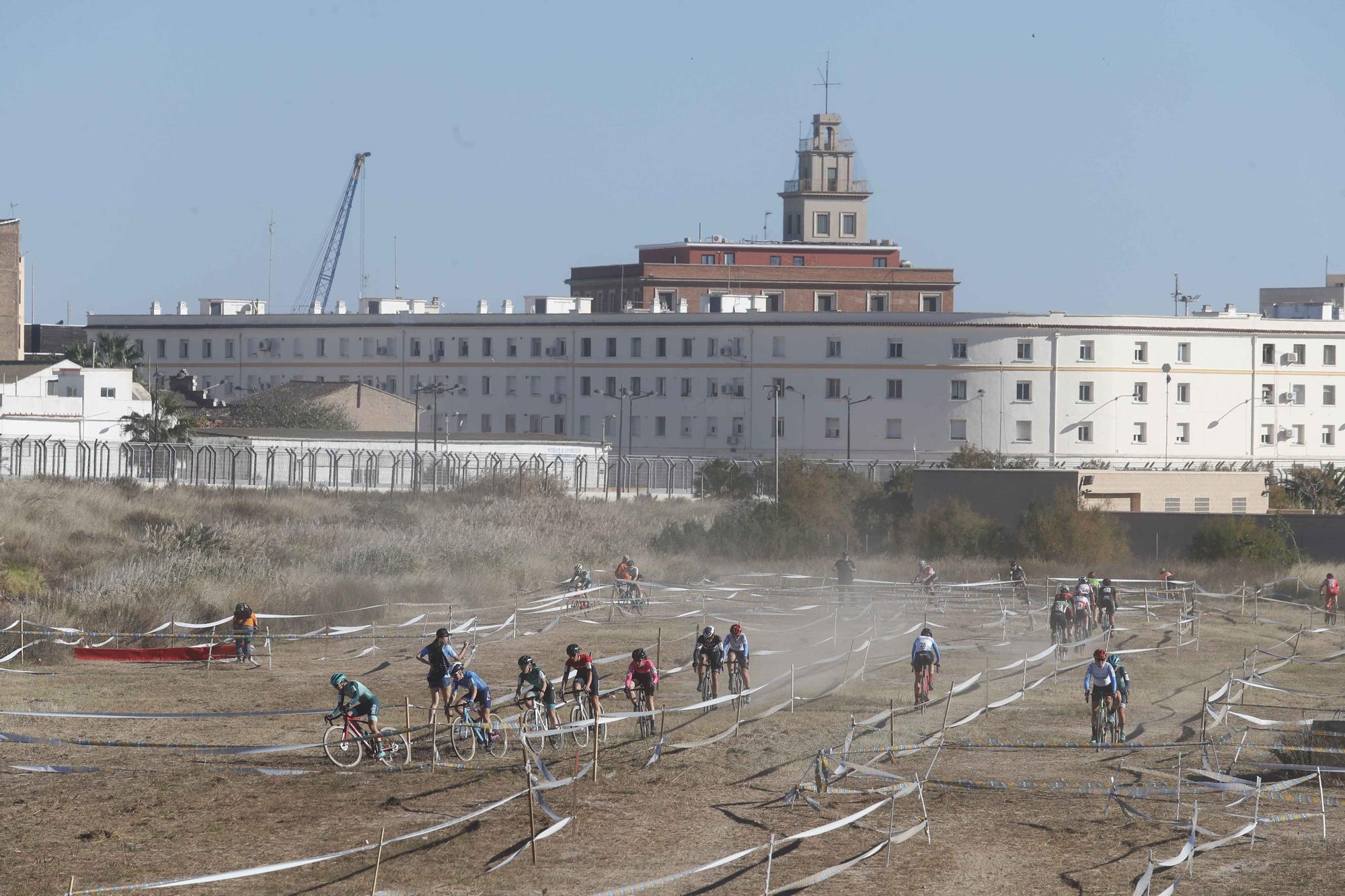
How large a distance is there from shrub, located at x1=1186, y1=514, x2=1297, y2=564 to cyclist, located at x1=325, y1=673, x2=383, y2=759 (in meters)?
40.3

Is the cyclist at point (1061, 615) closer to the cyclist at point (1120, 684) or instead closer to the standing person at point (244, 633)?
the cyclist at point (1120, 684)

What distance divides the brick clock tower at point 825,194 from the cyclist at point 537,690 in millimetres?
113439

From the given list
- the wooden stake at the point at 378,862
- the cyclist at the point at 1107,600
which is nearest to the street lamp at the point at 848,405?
the cyclist at the point at 1107,600

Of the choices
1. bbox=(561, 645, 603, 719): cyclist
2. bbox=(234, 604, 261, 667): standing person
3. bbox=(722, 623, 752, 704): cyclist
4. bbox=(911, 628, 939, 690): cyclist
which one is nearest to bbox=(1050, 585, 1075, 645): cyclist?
bbox=(911, 628, 939, 690): cyclist

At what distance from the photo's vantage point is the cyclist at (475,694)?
75.2 ft

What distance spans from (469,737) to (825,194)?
386 feet

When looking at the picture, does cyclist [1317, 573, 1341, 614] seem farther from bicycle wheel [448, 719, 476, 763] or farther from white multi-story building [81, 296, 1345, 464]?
white multi-story building [81, 296, 1345, 464]

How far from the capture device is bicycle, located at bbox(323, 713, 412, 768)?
2248 centimetres

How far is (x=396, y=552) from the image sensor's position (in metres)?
51.3

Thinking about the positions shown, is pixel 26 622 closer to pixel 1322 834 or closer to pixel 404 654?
pixel 404 654

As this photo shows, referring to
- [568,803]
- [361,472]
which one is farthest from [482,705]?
→ [361,472]

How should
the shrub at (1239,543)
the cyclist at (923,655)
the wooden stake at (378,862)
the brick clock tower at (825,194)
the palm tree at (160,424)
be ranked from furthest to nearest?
the brick clock tower at (825,194)
the palm tree at (160,424)
the shrub at (1239,543)
the cyclist at (923,655)
the wooden stake at (378,862)

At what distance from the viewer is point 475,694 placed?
75.9 feet

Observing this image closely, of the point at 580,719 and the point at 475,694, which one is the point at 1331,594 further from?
the point at 475,694
